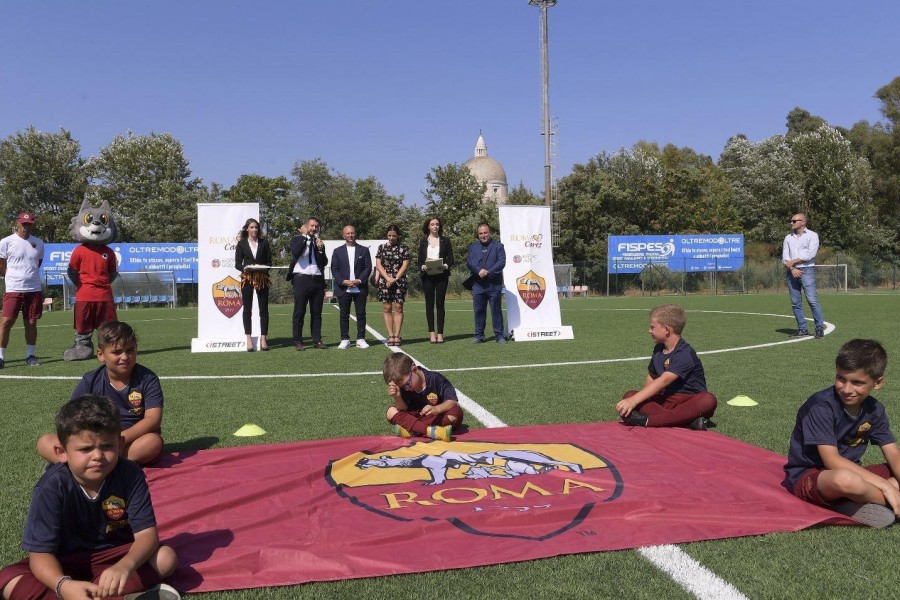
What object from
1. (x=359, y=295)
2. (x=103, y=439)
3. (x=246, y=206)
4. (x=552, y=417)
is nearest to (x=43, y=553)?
(x=103, y=439)

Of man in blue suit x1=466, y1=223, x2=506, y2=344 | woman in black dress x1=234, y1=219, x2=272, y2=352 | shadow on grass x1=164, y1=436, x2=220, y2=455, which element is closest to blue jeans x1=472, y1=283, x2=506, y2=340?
man in blue suit x1=466, y1=223, x2=506, y2=344

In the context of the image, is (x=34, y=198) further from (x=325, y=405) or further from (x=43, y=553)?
(x=43, y=553)

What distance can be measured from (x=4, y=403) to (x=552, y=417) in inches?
215

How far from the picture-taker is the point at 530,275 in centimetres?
1402

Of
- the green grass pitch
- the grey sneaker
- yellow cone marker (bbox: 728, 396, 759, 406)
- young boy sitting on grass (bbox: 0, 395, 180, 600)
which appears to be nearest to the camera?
young boy sitting on grass (bbox: 0, 395, 180, 600)

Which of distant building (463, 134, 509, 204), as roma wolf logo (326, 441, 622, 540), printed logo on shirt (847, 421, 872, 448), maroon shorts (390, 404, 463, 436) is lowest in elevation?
as roma wolf logo (326, 441, 622, 540)

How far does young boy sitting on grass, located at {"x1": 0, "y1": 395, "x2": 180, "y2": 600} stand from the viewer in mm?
2891

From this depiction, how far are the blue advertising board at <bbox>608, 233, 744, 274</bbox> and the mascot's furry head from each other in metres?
30.0

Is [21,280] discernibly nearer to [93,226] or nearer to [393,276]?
[93,226]

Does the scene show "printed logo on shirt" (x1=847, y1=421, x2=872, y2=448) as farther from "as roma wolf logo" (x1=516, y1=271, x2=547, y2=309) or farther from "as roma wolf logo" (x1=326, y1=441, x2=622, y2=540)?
"as roma wolf logo" (x1=516, y1=271, x2=547, y2=309)

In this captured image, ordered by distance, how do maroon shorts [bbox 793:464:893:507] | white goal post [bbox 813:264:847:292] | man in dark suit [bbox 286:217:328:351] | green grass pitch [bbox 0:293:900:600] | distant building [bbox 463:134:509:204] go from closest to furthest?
green grass pitch [bbox 0:293:900:600]
maroon shorts [bbox 793:464:893:507]
man in dark suit [bbox 286:217:328:351]
white goal post [bbox 813:264:847:292]
distant building [bbox 463:134:509:204]

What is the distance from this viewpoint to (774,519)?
3.74 meters

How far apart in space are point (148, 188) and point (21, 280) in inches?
1799

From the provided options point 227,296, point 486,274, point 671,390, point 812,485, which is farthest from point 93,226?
point 812,485
